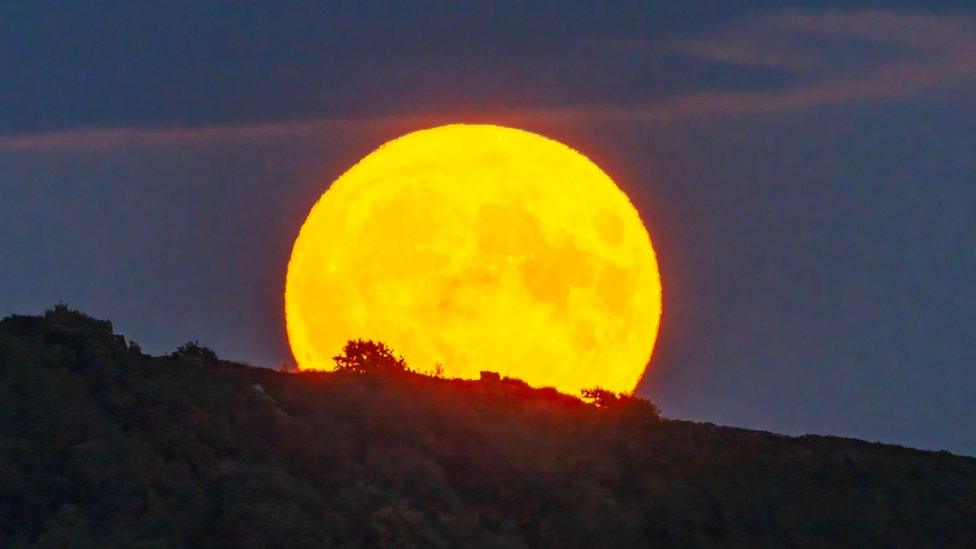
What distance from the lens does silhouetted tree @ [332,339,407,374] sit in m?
54.2

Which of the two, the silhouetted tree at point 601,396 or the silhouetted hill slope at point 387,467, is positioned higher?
the silhouetted tree at point 601,396

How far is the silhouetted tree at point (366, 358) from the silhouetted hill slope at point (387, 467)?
418 cm

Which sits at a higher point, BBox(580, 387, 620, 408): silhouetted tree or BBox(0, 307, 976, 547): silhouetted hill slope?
BBox(580, 387, 620, 408): silhouetted tree

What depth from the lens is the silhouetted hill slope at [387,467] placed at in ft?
133

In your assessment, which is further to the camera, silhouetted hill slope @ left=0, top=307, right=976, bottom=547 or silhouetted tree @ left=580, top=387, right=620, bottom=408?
silhouetted tree @ left=580, top=387, right=620, bottom=408

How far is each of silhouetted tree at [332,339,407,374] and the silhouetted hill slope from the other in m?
4.18

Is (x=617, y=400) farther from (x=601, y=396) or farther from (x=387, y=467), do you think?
(x=387, y=467)

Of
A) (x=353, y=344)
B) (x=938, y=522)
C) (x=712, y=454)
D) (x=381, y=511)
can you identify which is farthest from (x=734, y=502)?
(x=353, y=344)

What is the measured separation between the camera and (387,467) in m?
44.2

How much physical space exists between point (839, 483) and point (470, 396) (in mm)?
9924

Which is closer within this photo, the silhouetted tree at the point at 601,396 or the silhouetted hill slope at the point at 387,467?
the silhouetted hill slope at the point at 387,467

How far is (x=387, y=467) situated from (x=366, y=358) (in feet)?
35.9

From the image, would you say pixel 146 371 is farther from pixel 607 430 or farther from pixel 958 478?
pixel 958 478

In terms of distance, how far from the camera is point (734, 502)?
46.3 metres
